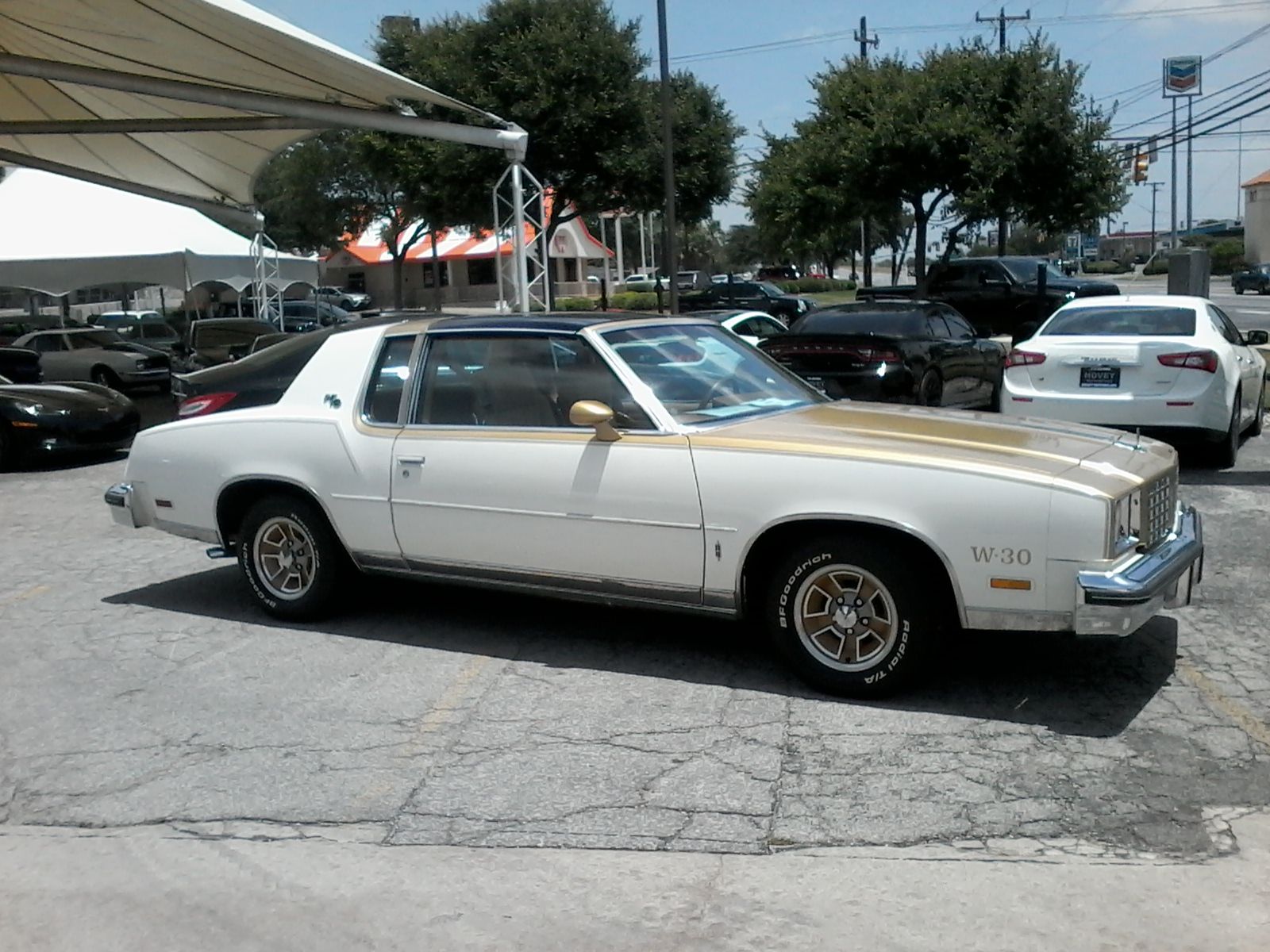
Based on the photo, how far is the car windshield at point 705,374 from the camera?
234 inches

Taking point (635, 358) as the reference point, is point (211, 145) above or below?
above

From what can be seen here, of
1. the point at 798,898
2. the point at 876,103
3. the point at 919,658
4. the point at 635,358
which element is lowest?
the point at 798,898

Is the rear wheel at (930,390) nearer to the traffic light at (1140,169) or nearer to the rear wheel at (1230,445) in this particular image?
the rear wheel at (1230,445)

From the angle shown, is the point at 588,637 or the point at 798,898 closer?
the point at 798,898

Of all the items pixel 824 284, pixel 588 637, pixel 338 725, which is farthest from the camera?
pixel 824 284

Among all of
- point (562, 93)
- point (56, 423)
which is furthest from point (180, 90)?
point (562, 93)

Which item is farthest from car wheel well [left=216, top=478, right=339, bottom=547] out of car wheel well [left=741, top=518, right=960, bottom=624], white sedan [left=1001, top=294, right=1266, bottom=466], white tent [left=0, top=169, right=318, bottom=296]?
white tent [left=0, top=169, right=318, bottom=296]

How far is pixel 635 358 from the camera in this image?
6.09 meters

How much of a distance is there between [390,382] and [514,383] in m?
0.73

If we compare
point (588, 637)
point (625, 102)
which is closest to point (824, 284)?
point (625, 102)

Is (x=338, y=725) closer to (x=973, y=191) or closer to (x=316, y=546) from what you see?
(x=316, y=546)

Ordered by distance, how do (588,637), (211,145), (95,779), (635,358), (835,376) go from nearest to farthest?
(95,779), (635,358), (588,637), (835,376), (211,145)

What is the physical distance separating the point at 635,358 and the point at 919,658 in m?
1.92

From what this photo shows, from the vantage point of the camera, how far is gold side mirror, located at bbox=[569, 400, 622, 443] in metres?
5.64
